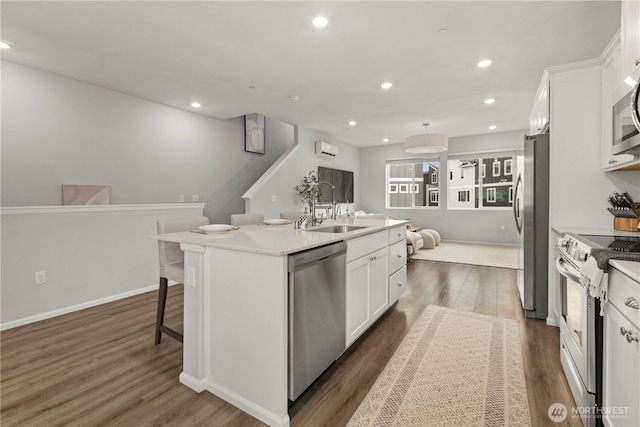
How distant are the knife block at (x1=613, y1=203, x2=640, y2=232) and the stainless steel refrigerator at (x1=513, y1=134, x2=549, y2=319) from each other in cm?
48

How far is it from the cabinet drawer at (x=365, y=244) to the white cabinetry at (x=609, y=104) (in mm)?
1760

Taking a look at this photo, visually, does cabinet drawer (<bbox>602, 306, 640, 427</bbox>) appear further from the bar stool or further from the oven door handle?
the bar stool

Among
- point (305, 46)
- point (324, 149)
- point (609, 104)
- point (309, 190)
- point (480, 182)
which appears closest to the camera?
point (609, 104)

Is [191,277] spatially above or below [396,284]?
above

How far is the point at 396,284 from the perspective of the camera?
2.98 meters

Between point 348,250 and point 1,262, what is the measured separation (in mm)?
3202

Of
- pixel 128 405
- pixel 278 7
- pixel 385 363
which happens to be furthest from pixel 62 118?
pixel 385 363

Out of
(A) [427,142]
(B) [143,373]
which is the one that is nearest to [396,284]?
(B) [143,373]

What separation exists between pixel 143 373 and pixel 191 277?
2.59ft

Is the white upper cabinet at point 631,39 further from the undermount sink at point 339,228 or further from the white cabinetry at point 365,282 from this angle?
the undermount sink at point 339,228

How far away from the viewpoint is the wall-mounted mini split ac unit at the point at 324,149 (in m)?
6.51

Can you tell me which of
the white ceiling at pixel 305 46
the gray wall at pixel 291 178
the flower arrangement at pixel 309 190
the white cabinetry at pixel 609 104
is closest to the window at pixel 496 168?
the white ceiling at pixel 305 46

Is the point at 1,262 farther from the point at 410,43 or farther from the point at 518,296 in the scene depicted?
the point at 518,296

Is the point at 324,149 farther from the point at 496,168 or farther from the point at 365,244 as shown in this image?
the point at 365,244
